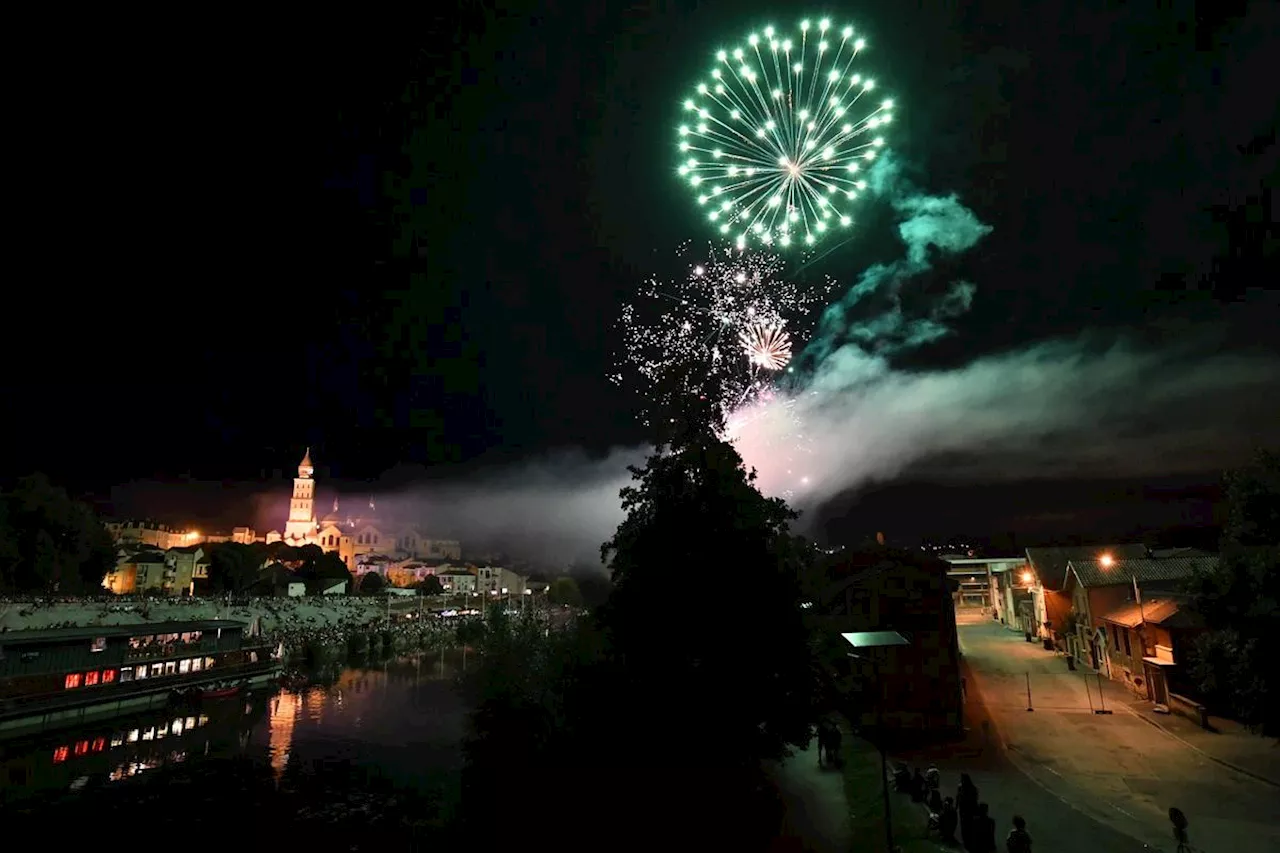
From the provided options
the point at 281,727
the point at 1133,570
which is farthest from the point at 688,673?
the point at 281,727

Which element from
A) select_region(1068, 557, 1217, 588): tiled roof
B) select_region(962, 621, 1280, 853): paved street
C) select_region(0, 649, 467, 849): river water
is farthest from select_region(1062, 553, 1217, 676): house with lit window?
select_region(0, 649, 467, 849): river water

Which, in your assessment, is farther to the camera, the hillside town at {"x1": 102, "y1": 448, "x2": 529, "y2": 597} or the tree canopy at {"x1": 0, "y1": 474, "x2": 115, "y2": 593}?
the hillside town at {"x1": 102, "y1": 448, "x2": 529, "y2": 597}

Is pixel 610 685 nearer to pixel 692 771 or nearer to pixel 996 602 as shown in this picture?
pixel 692 771

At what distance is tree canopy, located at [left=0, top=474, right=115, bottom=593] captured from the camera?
63250mm

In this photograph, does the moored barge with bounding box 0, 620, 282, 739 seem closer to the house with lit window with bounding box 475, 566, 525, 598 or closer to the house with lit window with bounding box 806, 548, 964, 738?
the house with lit window with bounding box 806, 548, 964, 738

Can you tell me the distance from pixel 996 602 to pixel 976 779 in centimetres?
5572

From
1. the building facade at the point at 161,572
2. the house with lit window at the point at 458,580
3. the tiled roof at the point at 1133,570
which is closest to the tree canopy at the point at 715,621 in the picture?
the tiled roof at the point at 1133,570

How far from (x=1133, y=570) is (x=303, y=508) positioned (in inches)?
7351

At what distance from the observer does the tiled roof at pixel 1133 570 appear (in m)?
37.8

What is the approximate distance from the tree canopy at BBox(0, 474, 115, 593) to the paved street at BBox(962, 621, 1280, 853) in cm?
8124

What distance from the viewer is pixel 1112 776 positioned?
2195cm

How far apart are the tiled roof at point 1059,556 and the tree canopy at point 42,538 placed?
8866 cm

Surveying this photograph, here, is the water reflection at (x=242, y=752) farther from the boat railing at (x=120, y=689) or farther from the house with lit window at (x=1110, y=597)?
the house with lit window at (x=1110, y=597)

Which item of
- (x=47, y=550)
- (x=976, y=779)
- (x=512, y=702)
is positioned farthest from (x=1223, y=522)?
(x=47, y=550)
